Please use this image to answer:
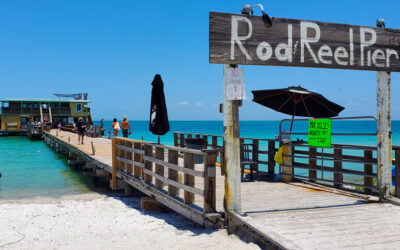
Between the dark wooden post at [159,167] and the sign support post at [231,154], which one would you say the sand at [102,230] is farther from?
the dark wooden post at [159,167]

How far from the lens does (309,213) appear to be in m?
5.39

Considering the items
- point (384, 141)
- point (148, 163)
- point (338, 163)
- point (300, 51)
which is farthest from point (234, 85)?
point (148, 163)

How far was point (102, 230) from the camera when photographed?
261 inches

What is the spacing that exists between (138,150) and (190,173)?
2923mm

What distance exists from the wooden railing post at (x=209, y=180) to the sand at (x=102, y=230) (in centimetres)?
37

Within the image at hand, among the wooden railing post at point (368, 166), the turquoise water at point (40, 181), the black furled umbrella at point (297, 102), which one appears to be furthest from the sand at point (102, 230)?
the black furled umbrella at point (297, 102)

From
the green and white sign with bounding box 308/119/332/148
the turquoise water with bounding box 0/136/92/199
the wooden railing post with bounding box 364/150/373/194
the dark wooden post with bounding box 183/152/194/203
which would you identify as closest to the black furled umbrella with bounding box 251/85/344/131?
the green and white sign with bounding box 308/119/332/148

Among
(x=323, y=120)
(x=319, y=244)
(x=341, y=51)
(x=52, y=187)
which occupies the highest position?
(x=341, y=51)

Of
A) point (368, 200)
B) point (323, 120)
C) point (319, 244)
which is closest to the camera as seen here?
point (319, 244)

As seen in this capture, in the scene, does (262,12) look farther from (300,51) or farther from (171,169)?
(171,169)

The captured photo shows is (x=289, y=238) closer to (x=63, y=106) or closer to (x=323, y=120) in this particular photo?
(x=323, y=120)

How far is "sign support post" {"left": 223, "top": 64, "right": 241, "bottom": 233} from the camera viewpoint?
5.27m

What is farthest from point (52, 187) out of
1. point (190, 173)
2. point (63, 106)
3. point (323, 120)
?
point (63, 106)

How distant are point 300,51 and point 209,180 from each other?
240 centimetres
